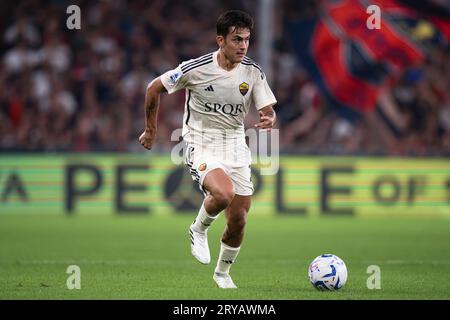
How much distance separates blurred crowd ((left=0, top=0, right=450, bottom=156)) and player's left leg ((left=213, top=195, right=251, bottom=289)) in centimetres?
985

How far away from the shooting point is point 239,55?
930 centimetres

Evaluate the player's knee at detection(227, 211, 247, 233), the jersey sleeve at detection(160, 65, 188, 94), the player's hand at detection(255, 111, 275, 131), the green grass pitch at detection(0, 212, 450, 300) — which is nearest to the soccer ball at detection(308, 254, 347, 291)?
the green grass pitch at detection(0, 212, 450, 300)

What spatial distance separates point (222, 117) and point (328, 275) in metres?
1.76

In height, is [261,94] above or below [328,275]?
above

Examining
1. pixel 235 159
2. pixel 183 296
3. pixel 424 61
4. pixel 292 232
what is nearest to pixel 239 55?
pixel 235 159

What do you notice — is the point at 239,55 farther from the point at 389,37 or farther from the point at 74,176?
the point at 389,37

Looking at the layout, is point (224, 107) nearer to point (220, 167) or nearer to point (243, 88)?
point (243, 88)

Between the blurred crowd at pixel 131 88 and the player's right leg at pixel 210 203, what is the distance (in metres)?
9.90

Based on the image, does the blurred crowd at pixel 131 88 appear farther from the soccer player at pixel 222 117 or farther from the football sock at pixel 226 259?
the football sock at pixel 226 259

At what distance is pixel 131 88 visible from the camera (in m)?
20.6

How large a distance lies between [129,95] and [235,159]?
36.8 feet

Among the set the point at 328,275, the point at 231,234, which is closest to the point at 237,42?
the point at 231,234

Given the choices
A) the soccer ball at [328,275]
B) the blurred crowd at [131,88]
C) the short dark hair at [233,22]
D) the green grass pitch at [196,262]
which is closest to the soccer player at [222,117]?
the short dark hair at [233,22]
